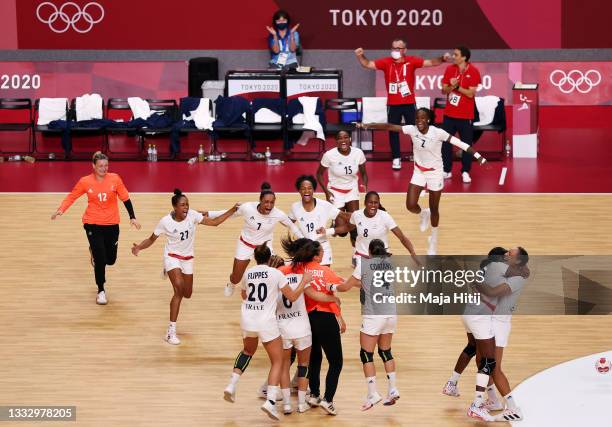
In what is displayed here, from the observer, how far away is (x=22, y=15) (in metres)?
26.6

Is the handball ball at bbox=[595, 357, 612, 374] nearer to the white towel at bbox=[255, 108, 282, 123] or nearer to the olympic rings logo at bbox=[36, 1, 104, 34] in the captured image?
the white towel at bbox=[255, 108, 282, 123]

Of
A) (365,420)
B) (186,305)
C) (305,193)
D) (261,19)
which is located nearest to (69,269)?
(186,305)

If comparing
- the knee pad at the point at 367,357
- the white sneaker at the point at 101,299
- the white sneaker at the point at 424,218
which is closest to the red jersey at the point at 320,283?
the knee pad at the point at 367,357

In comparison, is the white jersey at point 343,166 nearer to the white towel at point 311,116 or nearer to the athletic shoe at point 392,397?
the athletic shoe at point 392,397

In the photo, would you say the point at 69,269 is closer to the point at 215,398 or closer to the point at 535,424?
the point at 215,398

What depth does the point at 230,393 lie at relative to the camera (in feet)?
39.2

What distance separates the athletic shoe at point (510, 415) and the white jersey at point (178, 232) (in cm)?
431

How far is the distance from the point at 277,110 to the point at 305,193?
9.15 metres

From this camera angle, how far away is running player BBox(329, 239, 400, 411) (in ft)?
39.6

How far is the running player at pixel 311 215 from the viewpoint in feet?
47.1

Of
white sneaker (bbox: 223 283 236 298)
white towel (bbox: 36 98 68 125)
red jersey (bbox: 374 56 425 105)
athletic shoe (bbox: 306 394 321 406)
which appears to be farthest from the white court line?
athletic shoe (bbox: 306 394 321 406)

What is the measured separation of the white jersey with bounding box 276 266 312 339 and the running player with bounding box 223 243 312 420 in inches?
2.9

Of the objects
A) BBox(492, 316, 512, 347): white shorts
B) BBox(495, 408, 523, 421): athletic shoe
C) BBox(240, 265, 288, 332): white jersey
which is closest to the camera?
BBox(240, 265, 288, 332): white jersey

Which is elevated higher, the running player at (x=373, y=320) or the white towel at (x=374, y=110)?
the white towel at (x=374, y=110)
